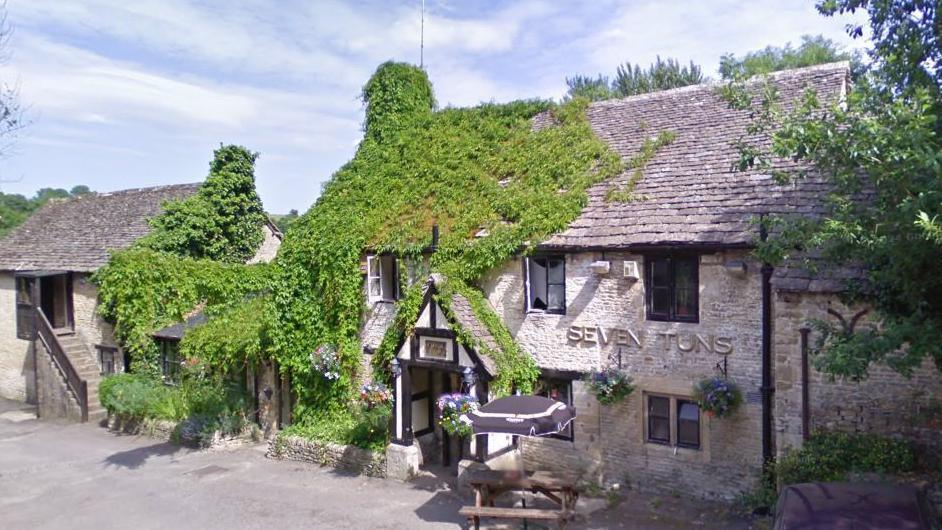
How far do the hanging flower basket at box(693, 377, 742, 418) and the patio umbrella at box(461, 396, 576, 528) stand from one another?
2262 millimetres

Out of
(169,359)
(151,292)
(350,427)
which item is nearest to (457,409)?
(350,427)

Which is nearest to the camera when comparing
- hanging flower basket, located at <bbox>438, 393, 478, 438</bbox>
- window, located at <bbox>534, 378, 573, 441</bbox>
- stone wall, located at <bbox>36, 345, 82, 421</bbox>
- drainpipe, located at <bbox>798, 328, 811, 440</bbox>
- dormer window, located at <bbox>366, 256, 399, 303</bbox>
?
drainpipe, located at <bbox>798, 328, 811, 440</bbox>

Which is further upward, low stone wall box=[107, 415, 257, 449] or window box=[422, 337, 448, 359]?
window box=[422, 337, 448, 359]

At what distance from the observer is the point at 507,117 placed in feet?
60.5

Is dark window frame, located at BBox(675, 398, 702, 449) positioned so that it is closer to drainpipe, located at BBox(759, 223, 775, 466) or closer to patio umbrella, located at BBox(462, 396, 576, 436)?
drainpipe, located at BBox(759, 223, 775, 466)

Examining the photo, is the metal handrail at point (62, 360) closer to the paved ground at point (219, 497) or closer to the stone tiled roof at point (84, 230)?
the stone tiled roof at point (84, 230)

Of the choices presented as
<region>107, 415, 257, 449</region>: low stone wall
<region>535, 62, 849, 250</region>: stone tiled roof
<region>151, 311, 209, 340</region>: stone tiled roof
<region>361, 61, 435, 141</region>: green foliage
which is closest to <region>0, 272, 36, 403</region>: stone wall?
<region>107, 415, 257, 449</region>: low stone wall

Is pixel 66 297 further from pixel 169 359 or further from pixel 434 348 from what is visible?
pixel 434 348

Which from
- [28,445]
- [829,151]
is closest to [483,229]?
[829,151]

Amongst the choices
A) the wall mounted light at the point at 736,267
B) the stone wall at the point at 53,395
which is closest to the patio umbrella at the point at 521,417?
the wall mounted light at the point at 736,267

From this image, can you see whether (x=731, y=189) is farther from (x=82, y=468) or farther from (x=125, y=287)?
(x=125, y=287)

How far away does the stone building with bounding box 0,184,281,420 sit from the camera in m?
23.1

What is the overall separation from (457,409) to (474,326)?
1691 mm

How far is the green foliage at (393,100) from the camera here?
2003 centimetres
